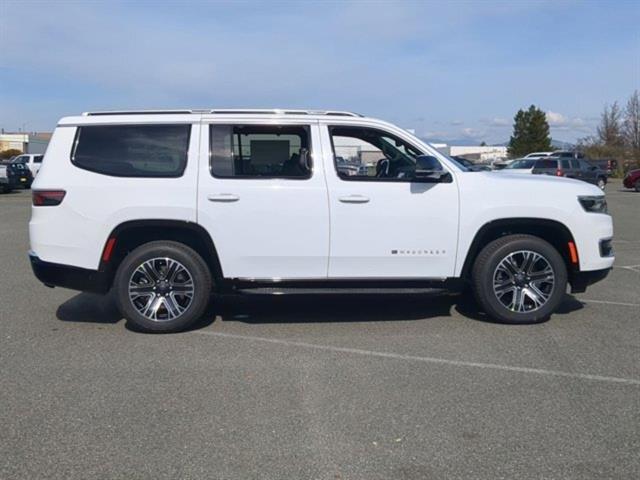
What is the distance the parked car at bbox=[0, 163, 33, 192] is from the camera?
2992 centimetres

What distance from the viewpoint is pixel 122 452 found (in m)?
Answer: 3.53

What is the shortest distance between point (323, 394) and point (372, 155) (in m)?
2.99

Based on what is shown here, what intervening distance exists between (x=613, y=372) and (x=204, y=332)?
360 cm

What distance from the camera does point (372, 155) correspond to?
6523 mm

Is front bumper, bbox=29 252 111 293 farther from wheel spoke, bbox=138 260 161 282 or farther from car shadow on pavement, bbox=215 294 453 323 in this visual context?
car shadow on pavement, bbox=215 294 453 323

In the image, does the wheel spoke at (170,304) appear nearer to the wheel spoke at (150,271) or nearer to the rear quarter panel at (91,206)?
the wheel spoke at (150,271)

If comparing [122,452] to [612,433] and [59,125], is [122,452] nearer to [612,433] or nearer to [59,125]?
[612,433]

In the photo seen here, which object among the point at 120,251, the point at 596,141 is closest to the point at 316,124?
the point at 120,251

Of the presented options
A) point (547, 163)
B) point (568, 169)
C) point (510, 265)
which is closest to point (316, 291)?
point (510, 265)

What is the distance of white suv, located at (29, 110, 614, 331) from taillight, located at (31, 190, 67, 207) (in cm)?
1

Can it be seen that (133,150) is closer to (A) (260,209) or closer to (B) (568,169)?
(A) (260,209)

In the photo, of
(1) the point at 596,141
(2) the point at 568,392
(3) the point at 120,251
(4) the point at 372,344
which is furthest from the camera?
(1) the point at 596,141

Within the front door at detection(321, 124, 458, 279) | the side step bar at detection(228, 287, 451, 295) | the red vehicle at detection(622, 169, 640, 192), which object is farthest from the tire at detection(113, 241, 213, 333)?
the red vehicle at detection(622, 169, 640, 192)

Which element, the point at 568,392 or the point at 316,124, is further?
the point at 316,124
